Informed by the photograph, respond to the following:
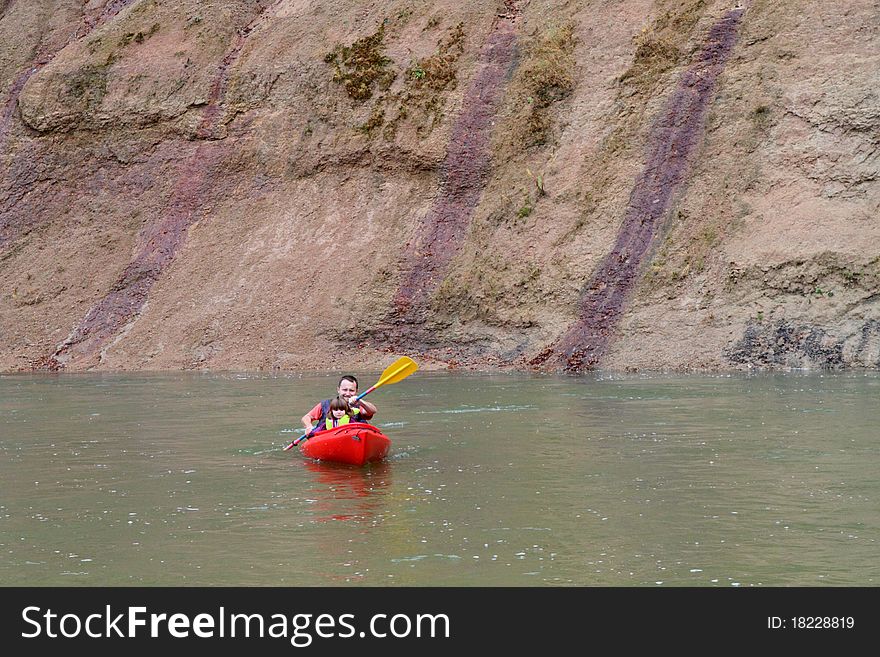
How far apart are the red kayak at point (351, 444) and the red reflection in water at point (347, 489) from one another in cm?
12

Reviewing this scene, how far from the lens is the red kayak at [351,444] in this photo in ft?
51.9

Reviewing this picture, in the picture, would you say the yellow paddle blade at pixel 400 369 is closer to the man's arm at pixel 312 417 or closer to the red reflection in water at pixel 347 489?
the man's arm at pixel 312 417

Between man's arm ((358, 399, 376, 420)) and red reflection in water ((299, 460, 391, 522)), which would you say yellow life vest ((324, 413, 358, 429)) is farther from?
red reflection in water ((299, 460, 391, 522))

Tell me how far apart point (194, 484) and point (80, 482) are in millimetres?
1500

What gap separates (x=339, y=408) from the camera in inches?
665

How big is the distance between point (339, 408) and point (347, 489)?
2.76m

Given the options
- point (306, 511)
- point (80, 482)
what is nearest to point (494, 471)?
point (306, 511)

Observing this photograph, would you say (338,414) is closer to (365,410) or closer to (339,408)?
(339,408)

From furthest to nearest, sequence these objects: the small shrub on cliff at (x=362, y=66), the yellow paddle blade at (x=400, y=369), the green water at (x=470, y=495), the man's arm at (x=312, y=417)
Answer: the small shrub on cliff at (x=362, y=66), the yellow paddle blade at (x=400, y=369), the man's arm at (x=312, y=417), the green water at (x=470, y=495)

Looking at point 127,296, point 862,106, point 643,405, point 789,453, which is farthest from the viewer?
point 127,296

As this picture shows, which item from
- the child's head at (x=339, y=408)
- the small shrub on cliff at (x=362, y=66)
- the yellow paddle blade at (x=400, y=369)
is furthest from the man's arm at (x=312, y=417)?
the small shrub on cliff at (x=362, y=66)

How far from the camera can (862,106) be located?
33.2 m

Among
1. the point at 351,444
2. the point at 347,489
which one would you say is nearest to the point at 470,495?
the point at 347,489
